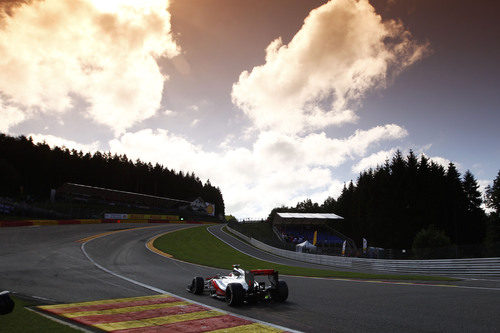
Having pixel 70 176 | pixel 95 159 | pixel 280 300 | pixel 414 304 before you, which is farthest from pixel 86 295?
pixel 95 159

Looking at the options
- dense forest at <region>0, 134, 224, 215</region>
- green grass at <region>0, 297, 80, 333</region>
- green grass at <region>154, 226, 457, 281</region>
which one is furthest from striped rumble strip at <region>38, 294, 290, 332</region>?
dense forest at <region>0, 134, 224, 215</region>

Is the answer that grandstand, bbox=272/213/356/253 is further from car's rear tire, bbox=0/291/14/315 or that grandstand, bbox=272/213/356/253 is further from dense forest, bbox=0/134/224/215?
dense forest, bbox=0/134/224/215

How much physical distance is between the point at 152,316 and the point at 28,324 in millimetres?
Result: 2385

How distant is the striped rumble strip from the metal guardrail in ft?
69.1

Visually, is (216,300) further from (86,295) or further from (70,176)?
(70,176)

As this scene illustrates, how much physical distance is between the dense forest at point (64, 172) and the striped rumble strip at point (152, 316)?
77.1 metres

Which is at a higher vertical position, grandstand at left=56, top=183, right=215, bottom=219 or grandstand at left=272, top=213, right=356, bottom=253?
grandstand at left=56, top=183, right=215, bottom=219

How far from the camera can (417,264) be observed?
25.2m

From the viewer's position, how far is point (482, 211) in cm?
5944

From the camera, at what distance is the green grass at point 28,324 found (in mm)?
5551

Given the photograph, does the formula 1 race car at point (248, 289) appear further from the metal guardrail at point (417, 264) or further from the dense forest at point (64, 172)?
the dense forest at point (64, 172)

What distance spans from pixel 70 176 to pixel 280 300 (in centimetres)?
9919

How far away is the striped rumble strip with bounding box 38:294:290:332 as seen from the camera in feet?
20.1

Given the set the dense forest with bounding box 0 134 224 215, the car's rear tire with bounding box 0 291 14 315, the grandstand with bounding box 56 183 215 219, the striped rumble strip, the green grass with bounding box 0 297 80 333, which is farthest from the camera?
the dense forest with bounding box 0 134 224 215
